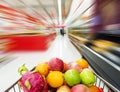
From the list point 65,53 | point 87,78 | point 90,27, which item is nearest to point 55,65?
point 87,78

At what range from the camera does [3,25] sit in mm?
2424

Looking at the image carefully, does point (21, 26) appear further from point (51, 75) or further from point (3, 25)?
point (51, 75)

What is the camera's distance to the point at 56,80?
0.75 metres

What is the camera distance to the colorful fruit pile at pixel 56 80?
707mm

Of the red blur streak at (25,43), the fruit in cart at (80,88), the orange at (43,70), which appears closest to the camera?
the fruit in cart at (80,88)

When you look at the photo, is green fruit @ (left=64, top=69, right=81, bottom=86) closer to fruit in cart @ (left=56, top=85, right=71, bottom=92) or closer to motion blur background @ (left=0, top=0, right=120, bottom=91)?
fruit in cart @ (left=56, top=85, right=71, bottom=92)

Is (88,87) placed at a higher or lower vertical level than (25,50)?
higher

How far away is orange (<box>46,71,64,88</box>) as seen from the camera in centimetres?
76

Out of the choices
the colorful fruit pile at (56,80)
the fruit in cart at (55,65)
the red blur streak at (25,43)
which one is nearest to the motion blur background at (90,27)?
the red blur streak at (25,43)

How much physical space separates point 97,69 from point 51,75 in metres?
0.32

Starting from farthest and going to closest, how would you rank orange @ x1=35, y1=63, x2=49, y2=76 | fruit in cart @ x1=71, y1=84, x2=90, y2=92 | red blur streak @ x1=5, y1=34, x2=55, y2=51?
red blur streak @ x1=5, y1=34, x2=55, y2=51 → orange @ x1=35, y1=63, x2=49, y2=76 → fruit in cart @ x1=71, y1=84, x2=90, y2=92

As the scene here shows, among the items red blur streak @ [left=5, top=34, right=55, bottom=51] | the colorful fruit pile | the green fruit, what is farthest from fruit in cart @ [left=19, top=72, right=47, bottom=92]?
red blur streak @ [left=5, top=34, right=55, bottom=51]

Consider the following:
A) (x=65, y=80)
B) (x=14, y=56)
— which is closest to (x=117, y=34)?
(x=65, y=80)

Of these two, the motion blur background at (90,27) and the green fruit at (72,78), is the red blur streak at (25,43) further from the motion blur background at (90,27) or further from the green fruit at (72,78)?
the green fruit at (72,78)
